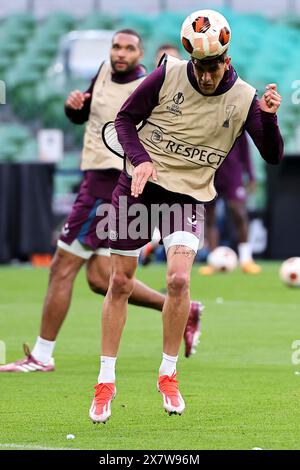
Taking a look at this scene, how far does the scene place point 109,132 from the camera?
26.0 ft

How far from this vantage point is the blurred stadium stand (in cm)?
2328

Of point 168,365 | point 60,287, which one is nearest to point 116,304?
point 168,365

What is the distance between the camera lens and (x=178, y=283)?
687cm

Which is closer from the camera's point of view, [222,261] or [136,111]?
[136,111]

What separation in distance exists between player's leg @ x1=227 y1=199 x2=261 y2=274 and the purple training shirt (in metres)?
10.2

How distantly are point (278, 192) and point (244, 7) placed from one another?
284 inches

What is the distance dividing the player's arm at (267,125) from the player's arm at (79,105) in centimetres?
220

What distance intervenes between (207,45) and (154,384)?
2.55 meters

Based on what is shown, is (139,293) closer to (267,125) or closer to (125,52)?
(125,52)

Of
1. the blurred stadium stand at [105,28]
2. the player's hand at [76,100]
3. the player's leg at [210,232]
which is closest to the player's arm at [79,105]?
the player's hand at [76,100]

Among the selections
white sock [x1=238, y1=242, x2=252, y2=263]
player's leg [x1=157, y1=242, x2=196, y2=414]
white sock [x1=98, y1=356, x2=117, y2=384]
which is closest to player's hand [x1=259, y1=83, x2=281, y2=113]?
player's leg [x1=157, y1=242, x2=196, y2=414]

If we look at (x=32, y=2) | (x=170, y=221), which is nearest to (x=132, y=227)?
(x=170, y=221)

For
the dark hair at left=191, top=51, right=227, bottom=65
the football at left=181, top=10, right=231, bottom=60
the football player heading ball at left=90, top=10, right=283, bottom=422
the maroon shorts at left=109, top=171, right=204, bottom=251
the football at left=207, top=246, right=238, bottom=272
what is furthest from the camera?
the football at left=207, top=246, right=238, bottom=272

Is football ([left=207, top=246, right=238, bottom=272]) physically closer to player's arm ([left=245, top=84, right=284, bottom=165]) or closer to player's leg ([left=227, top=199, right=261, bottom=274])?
player's leg ([left=227, top=199, right=261, bottom=274])
